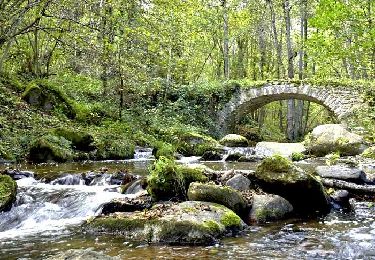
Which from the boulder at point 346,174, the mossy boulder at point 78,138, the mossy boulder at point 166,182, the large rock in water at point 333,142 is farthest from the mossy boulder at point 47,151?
the large rock in water at point 333,142

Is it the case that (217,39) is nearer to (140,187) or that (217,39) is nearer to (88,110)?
(88,110)

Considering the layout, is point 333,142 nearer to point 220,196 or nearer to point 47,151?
point 47,151

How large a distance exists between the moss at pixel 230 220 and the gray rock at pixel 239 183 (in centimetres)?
128

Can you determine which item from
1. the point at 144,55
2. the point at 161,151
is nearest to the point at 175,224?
the point at 144,55

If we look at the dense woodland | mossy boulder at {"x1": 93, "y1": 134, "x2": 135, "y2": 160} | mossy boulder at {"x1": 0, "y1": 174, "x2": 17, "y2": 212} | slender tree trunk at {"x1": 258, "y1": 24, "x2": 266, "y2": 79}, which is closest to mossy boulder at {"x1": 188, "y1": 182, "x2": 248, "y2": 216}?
mossy boulder at {"x1": 0, "y1": 174, "x2": 17, "y2": 212}

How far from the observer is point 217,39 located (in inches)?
1151

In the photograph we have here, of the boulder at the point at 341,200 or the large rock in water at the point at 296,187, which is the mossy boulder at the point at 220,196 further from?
the boulder at the point at 341,200

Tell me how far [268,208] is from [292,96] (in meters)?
15.5

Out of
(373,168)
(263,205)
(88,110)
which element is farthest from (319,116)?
(263,205)

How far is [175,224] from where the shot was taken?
5.38 metres

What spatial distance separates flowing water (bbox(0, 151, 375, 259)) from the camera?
4848mm

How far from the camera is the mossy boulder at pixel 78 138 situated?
1378cm

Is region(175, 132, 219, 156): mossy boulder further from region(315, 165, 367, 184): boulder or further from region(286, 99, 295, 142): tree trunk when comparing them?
region(286, 99, 295, 142): tree trunk

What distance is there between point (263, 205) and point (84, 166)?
6515 mm
